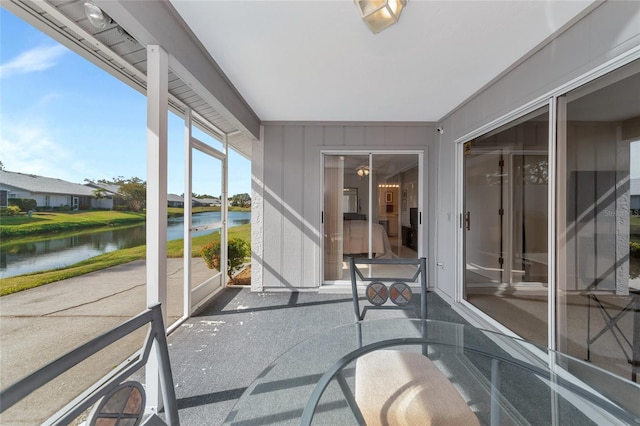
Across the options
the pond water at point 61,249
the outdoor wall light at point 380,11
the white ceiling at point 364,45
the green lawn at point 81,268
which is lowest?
the green lawn at point 81,268

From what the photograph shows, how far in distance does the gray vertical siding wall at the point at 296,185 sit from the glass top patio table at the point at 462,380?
91.9 inches

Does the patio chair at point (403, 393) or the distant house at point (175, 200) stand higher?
the distant house at point (175, 200)

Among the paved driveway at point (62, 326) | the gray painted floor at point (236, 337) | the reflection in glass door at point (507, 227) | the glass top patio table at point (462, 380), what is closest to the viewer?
the glass top patio table at point (462, 380)

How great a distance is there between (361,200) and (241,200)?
198 centimetres

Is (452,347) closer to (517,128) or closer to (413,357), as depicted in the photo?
(413,357)

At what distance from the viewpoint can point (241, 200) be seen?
4246 mm

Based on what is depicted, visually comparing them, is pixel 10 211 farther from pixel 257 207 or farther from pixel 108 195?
pixel 257 207

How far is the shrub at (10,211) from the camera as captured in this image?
1.39m

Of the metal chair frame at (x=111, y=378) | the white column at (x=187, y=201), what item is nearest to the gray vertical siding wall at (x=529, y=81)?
the metal chair frame at (x=111, y=378)

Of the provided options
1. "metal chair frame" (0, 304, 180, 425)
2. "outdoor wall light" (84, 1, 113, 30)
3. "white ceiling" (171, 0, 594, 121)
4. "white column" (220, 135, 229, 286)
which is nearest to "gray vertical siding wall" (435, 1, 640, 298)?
"white ceiling" (171, 0, 594, 121)

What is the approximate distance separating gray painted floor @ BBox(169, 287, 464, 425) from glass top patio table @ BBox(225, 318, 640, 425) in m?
0.81

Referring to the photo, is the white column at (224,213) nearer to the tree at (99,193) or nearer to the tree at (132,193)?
the tree at (132,193)

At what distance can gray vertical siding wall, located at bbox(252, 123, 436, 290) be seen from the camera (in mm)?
3939

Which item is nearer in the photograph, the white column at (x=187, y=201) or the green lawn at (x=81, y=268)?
the green lawn at (x=81, y=268)
